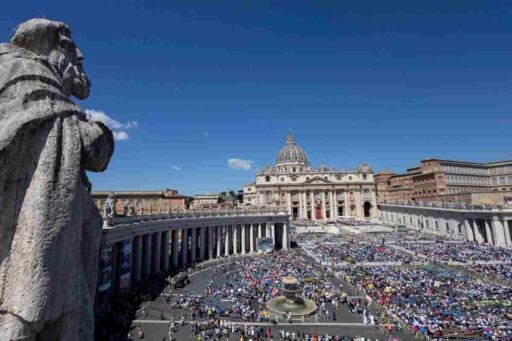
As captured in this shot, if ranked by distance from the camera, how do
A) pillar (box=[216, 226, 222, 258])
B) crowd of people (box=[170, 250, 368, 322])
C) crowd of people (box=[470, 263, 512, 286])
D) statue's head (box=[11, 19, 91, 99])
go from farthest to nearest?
pillar (box=[216, 226, 222, 258]) < crowd of people (box=[470, 263, 512, 286]) < crowd of people (box=[170, 250, 368, 322]) < statue's head (box=[11, 19, 91, 99])

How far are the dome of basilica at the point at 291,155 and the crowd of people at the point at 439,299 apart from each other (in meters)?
108

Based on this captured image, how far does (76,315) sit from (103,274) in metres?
19.5

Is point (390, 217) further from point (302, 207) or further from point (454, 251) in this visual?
point (454, 251)

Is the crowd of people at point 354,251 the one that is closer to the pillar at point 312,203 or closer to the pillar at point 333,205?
the pillar at point 312,203

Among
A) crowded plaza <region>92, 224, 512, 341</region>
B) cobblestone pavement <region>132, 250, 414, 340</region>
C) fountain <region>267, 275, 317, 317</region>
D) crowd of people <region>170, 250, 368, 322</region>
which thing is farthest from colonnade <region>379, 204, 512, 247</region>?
fountain <region>267, 275, 317, 317</region>

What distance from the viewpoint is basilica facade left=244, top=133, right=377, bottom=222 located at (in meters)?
111

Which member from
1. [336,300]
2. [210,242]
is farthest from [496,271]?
[210,242]

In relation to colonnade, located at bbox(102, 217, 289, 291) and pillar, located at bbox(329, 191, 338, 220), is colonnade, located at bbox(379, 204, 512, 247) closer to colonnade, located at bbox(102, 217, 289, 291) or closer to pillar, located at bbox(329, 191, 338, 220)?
pillar, located at bbox(329, 191, 338, 220)

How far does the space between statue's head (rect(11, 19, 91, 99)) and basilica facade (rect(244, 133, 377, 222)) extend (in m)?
104

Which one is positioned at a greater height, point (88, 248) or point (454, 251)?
point (88, 248)

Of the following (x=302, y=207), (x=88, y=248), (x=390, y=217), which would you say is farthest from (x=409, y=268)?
(x=302, y=207)

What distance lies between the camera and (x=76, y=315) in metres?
4.67

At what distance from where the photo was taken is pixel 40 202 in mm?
4289

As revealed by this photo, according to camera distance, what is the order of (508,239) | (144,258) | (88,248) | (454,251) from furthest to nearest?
1. (508,239)
2. (454,251)
3. (144,258)
4. (88,248)
